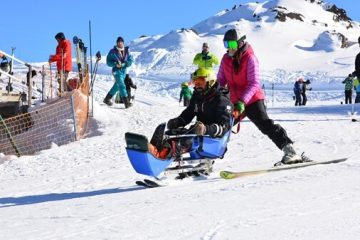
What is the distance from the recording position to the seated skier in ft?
20.2

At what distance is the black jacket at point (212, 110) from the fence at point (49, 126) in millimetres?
5625

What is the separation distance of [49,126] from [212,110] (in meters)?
7.09

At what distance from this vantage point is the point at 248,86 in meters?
6.65

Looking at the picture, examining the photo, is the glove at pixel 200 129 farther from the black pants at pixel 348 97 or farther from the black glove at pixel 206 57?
the black pants at pixel 348 97

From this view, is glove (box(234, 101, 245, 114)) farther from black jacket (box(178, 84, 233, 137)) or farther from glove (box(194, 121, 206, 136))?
glove (box(194, 121, 206, 136))

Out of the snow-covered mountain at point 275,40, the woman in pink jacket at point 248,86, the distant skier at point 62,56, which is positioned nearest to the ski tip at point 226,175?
the woman in pink jacket at point 248,86

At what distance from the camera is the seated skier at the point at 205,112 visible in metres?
6.17

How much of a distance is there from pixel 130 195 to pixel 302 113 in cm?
1009

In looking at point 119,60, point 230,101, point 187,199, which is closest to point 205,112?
point 230,101

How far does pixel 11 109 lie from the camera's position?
1469 cm

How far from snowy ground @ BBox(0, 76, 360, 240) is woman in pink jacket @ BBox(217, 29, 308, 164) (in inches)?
21.0

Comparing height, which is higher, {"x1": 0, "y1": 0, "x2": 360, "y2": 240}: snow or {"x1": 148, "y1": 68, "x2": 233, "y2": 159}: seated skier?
{"x1": 148, "y1": 68, "x2": 233, "y2": 159}: seated skier

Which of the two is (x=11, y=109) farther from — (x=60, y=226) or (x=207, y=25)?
(x=207, y=25)

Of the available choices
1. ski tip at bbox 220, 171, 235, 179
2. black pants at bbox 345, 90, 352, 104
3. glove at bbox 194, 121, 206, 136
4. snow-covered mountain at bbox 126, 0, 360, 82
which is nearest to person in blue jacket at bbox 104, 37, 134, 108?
glove at bbox 194, 121, 206, 136
